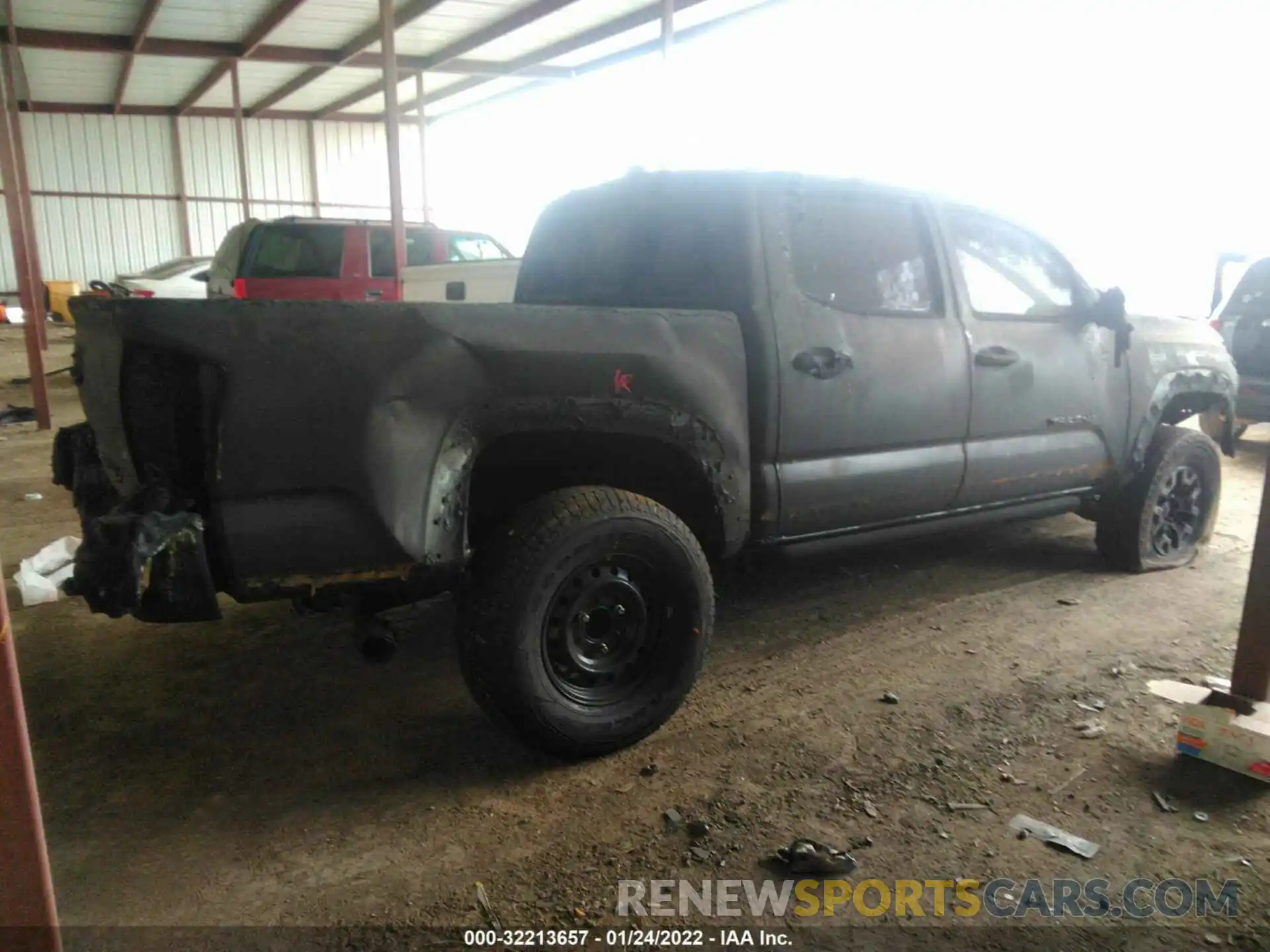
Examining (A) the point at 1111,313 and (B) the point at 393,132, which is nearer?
(A) the point at 1111,313

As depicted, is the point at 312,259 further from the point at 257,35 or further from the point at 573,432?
the point at 573,432

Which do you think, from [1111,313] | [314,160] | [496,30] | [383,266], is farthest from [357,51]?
[1111,313]

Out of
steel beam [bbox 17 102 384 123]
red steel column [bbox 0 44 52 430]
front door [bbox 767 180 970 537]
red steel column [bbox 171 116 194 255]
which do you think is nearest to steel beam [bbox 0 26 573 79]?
red steel column [bbox 0 44 52 430]

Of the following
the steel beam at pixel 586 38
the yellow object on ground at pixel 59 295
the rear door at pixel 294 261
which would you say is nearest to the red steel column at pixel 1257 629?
the rear door at pixel 294 261

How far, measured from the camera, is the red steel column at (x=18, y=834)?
5.31ft

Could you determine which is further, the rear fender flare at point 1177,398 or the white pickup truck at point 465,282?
the white pickup truck at point 465,282

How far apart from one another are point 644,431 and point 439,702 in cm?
129

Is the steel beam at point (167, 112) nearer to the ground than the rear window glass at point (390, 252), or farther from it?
farther from it

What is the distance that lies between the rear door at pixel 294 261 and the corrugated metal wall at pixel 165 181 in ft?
44.0

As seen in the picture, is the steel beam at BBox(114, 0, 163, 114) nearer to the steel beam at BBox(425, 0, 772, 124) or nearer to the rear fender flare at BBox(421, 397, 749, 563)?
the steel beam at BBox(425, 0, 772, 124)

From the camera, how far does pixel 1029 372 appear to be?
394 cm

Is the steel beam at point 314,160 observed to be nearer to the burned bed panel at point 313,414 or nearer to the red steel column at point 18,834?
the burned bed panel at point 313,414

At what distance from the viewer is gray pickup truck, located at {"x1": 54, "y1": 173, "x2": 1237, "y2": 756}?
7.52ft

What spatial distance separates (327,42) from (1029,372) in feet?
48.4
